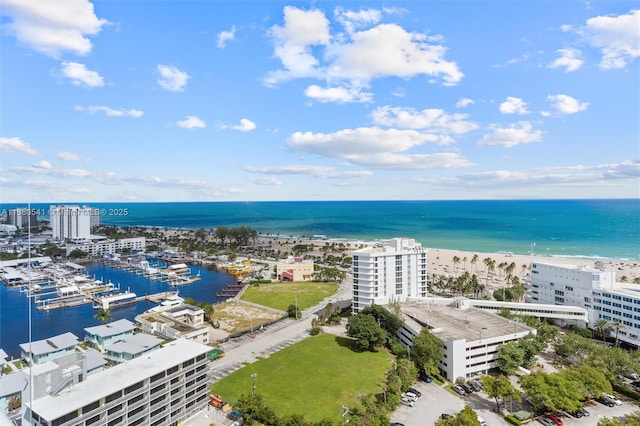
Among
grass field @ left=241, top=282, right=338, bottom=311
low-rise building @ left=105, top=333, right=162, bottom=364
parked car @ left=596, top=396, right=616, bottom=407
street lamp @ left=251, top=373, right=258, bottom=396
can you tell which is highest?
low-rise building @ left=105, top=333, right=162, bottom=364

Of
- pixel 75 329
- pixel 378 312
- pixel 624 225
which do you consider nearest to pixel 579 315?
pixel 378 312

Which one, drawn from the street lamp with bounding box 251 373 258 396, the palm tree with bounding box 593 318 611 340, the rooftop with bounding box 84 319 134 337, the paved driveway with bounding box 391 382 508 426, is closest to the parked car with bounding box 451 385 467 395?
the paved driveway with bounding box 391 382 508 426

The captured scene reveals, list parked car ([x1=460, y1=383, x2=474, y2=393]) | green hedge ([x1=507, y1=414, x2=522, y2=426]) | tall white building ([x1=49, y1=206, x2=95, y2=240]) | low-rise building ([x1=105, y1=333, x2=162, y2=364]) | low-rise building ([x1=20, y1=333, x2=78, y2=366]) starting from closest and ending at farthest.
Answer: green hedge ([x1=507, y1=414, x2=522, y2=426])
low-rise building ([x1=105, y1=333, x2=162, y2=364])
parked car ([x1=460, y1=383, x2=474, y2=393])
low-rise building ([x1=20, y1=333, x2=78, y2=366])
tall white building ([x1=49, y1=206, x2=95, y2=240])

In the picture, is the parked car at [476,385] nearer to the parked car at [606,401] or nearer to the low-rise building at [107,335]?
the parked car at [606,401]

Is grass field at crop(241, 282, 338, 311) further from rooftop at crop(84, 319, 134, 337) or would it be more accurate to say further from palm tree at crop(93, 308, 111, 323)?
rooftop at crop(84, 319, 134, 337)

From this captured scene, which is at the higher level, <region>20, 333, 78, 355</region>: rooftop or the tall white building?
the tall white building
